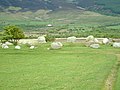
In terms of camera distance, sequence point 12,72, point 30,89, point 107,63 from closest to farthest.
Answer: point 30,89
point 12,72
point 107,63

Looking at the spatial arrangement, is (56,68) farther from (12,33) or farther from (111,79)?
(12,33)

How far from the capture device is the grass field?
149 ft

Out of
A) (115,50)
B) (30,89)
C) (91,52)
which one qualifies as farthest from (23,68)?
(115,50)

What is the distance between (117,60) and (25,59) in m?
19.3

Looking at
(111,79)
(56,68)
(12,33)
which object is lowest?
(12,33)

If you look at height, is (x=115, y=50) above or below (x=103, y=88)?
below

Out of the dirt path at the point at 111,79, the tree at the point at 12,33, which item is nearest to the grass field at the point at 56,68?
the dirt path at the point at 111,79

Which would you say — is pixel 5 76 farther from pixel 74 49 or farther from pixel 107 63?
pixel 74 49

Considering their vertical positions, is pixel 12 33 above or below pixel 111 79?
below

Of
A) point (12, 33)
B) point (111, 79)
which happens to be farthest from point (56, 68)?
point (12, 33)

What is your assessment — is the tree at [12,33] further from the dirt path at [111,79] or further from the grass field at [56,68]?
the dirt path at [111,79]

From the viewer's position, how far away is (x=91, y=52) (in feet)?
265

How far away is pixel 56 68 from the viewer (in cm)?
5866

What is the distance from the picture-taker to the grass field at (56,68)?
45.4 m
